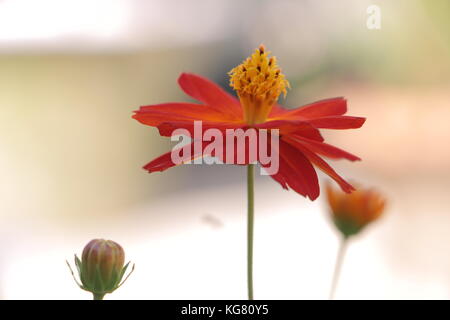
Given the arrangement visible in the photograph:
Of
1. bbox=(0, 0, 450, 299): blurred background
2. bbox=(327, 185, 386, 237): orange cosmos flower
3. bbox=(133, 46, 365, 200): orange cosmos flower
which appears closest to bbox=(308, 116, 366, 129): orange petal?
bbox=(133, 46, 365, 200): orange cosmos flower

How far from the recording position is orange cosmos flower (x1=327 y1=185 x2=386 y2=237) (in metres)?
0.37

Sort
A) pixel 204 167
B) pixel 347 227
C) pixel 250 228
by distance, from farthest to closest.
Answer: pixel 204 167
pixel 347 227
pixel 250 228

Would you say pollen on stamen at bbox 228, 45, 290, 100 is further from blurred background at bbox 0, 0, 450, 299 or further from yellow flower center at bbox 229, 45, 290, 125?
blurred background at bbox 0, 0, 450, 299

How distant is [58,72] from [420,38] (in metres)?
0.75

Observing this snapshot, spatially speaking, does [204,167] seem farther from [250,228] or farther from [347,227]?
[250,228]

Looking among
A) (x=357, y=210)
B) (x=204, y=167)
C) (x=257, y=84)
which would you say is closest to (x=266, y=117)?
(x=257, y=84)

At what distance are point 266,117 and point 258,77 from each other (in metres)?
0.02

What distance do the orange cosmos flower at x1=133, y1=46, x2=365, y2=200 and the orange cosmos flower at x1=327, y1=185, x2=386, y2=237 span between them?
0.10m

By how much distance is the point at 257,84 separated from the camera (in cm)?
27

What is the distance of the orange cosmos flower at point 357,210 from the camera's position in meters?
0.37

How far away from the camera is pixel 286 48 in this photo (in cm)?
122

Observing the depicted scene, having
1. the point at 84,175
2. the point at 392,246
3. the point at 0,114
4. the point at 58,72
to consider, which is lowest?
the point at 392,246
